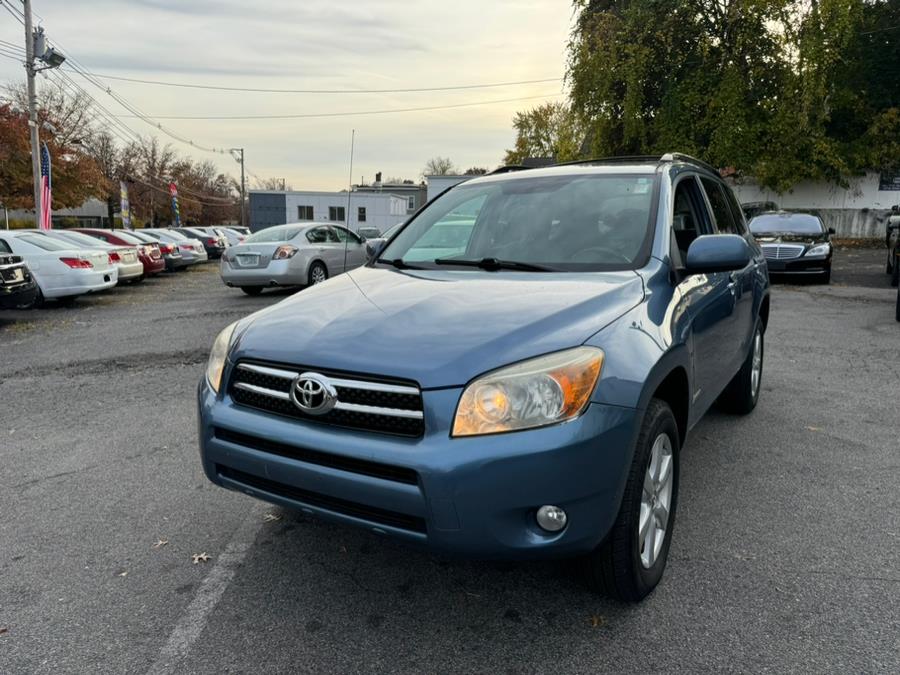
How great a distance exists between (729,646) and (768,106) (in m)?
25.3

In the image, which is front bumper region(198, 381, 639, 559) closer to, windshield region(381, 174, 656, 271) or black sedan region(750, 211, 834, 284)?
windshield region(381, 174, 656, 271)

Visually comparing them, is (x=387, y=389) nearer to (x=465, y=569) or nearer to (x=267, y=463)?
(x=267, y=463)

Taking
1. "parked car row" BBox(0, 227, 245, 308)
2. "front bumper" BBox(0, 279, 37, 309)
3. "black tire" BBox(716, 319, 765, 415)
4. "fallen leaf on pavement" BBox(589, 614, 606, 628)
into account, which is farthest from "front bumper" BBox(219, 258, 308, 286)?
"fallen leaf on pavement" BBox(589, 614, 606, 628)

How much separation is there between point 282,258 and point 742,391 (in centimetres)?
979

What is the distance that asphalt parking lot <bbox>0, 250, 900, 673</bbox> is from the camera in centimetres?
236

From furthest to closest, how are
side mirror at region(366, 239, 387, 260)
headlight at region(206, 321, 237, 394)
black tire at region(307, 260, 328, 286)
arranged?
Result: black tire at region(307, 260, 328, 286), side mirror at region(366, 239, 387, 260), headlight at region(206, 321, 237, 394)

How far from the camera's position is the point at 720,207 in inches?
179

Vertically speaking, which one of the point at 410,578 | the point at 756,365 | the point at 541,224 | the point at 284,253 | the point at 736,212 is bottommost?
the point at 410,578

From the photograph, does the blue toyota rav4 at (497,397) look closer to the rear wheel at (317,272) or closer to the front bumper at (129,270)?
the rear wheel at (317,272)

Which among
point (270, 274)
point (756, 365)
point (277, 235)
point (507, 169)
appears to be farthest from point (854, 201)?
point (507, 169)

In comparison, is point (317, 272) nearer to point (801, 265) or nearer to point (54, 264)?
point (54, 264)

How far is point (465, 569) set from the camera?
2.93 m

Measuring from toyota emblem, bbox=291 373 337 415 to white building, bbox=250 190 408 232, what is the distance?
161ft

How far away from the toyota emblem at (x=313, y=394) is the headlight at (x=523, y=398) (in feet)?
1.55
